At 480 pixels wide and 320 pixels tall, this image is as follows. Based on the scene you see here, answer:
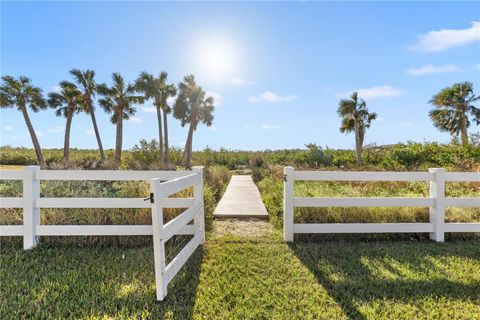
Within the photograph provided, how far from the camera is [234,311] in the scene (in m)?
2.63

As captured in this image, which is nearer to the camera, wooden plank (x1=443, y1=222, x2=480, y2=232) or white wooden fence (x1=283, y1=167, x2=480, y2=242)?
white wooden fence (x1=283, y1=167, x2=480, y2=242)

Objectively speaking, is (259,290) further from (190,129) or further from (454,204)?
(190,129)

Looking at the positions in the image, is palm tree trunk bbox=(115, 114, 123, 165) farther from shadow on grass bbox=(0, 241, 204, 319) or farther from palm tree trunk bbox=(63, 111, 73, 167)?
shadow on grass bbox=(0, 241, 204, 319)

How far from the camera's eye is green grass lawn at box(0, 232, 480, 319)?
2.66 m

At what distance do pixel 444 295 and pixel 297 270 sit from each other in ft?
4.91

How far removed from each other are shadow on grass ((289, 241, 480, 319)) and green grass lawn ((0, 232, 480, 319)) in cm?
1

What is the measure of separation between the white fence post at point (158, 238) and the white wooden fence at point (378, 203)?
2.27 meters

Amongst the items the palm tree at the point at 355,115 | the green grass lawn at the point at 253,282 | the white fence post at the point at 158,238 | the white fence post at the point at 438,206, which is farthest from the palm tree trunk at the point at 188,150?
the white fence post at the point at 158,238

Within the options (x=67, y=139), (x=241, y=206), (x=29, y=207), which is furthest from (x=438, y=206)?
(x=67, y=139)

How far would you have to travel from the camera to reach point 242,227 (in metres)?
5.41

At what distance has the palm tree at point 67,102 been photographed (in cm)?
2645

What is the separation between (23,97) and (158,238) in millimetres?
31362

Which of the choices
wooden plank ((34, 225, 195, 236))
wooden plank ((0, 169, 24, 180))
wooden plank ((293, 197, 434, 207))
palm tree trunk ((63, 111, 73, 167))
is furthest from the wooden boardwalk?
palm tree trunk ((63, 111, 73, 167))

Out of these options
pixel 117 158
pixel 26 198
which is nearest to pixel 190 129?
pixel 117 158
